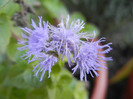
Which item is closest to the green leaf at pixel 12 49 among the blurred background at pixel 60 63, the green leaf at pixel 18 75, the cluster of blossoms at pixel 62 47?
the blurred background at pixel 60 63

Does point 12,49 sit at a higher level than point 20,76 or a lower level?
higher

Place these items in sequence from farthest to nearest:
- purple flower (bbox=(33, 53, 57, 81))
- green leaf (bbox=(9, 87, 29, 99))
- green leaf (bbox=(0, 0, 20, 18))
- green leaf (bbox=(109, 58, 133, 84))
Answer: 1. green leaf (bbox=(109, 58, 133, 84))
2. green leaf (bbox=(9, 87, 29, 99))
3. green leaf (bbox=(0, 0, 20, 18))
4. purple flower (bbox=(33, 53, 57, 81))

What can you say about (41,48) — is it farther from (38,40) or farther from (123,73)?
(123,73)

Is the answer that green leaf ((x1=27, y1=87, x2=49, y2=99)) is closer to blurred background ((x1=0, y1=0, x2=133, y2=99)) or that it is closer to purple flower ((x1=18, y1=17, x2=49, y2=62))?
blurred background ((x1=0, y1=0, x2=133, y2=99))

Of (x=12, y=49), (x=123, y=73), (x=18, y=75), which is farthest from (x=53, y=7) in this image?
(x=123, y=73)

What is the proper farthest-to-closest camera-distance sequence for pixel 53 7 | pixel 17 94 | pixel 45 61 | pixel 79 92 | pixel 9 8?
1. pixel 53 7
2. pixel 79 92
3. pixel 17 94
4. pixel 9 8
5. pixel 45 61

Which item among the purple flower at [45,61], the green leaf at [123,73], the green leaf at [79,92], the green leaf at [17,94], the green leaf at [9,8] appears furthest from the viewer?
the green leaf at [123,73]

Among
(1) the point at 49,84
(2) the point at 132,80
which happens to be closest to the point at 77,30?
(1) the point at 49,84

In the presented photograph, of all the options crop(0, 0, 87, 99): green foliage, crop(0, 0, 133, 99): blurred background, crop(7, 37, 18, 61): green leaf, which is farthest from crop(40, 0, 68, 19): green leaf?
crop(7, 37, 18, 61): green leaf

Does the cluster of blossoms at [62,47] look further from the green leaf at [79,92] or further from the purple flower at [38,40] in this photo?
the green leaf at [79,92]
